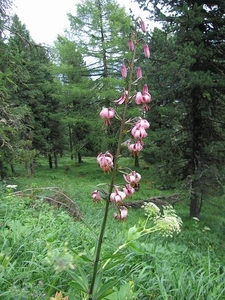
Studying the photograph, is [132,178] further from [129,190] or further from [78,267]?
[78,267]

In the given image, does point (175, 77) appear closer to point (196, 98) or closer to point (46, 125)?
point (196, 98)

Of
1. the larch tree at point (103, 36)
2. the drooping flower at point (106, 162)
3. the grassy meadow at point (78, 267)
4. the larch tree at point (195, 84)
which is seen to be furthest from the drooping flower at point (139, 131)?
the larch tree at point (103, 36)

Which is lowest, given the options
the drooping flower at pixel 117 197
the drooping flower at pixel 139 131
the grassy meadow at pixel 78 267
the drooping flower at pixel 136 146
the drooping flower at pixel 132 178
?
the grassy meadow at pixel 78 267

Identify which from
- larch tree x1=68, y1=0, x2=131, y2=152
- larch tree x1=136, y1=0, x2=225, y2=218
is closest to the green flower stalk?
larch tree x1=136, y1=0, x2=225, y2=218

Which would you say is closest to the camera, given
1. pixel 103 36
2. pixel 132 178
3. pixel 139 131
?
pixel 139 131

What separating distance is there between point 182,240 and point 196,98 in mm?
4325

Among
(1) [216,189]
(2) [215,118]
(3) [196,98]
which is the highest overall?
(3) [196,98]

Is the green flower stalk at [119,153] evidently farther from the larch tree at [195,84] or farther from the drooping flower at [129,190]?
the larch tree at [195,84]

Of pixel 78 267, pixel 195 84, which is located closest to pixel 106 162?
pixel 78 267

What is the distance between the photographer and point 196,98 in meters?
8.25

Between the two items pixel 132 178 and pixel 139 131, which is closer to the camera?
pixel 139 131

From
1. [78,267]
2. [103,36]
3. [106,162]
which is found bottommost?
[78,267]

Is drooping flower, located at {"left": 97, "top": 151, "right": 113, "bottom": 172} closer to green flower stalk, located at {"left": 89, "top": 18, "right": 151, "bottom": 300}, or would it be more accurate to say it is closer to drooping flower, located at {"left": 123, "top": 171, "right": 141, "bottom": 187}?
green flower stalk, located at {"left": 89, "top": 18, "right": 151, "bottom": 300}

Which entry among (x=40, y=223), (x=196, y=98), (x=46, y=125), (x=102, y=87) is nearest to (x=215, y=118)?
(x=196, y=98)
